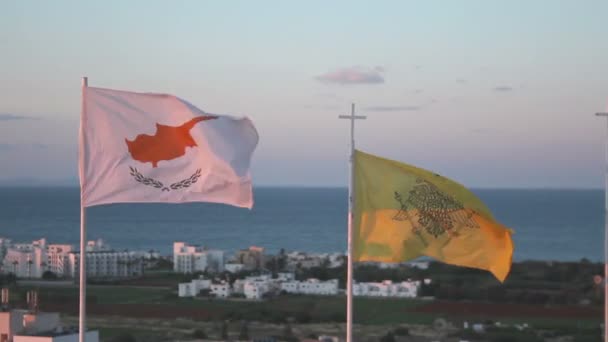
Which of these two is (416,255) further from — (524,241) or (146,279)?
(524,241)

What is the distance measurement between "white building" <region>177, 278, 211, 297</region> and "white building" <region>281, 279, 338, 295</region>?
12.1 feet

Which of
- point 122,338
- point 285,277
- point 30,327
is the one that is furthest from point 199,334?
point 285,277

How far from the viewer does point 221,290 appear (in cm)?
5372

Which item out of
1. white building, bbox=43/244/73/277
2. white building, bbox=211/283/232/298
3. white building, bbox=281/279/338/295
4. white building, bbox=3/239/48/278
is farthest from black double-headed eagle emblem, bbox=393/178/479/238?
white building, bbox=3/239/48/278

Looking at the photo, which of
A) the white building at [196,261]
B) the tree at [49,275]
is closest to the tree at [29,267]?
the tree at [49,275]

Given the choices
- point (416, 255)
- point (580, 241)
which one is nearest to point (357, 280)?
point (416, 255)

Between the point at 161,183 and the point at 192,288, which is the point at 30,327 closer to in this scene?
the point at 161,183

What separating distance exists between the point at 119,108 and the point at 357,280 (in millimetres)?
47263

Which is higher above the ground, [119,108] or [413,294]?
[119,108]

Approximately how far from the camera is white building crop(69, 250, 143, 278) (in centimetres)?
6212

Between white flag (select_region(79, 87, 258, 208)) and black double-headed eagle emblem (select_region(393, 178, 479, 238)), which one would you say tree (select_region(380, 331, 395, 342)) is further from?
white flag (select_region(79, 87, 258, 208))

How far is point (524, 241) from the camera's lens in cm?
10756

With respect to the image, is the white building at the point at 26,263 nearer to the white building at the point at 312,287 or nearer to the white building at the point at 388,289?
the white building at the point at 312,287

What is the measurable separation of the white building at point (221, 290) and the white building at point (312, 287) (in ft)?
8.67
